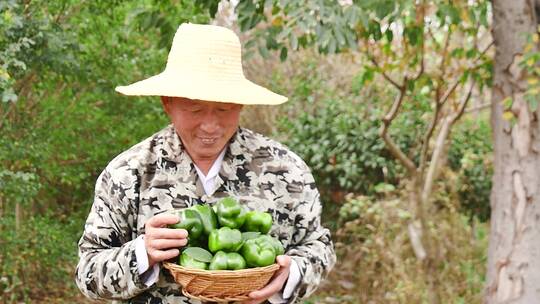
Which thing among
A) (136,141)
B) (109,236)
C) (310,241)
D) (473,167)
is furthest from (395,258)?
(109,236)

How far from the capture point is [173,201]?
2.53 meters

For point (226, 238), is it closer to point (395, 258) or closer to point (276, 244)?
point (276, 244)

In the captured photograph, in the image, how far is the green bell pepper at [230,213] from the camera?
2.40 m

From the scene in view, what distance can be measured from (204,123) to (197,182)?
0.19m

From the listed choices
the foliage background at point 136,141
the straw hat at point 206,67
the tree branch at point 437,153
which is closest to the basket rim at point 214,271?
the straw hat at point 206,67

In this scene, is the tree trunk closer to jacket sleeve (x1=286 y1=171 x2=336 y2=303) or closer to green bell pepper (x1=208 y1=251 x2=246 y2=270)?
jacket sleeve (x1=286 y1=171 x2=336 y2=303)

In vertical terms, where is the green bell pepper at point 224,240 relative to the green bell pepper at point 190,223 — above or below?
below

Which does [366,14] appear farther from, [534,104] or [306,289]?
[306,289]

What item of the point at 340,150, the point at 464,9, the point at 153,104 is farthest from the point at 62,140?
the point at 464,9

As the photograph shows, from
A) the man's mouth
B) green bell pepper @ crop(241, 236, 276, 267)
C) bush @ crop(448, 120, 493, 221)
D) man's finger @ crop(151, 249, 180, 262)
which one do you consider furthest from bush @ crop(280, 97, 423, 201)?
man's finger @ crop(151, 249, 180, 262)

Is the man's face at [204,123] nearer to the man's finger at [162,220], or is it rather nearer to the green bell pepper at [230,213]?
the green bell pepper at [230,213]

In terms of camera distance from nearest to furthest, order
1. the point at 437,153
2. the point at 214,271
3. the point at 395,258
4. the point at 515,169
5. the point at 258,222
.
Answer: the point at 214,271, the point at 258,222, the point at 515,169, the point at 437,153, the point at 395,258

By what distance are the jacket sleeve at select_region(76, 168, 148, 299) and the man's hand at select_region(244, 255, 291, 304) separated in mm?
321

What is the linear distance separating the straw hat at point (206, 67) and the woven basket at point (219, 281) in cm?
52
